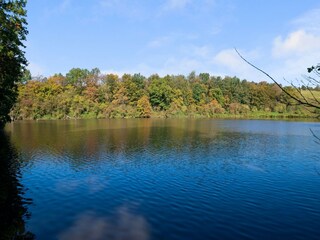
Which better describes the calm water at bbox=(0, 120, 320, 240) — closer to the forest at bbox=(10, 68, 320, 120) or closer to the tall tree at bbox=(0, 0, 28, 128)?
the tall tree at bbox=(0, 0, 28, 128)

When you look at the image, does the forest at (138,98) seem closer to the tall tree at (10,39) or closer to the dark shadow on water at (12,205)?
the tall tree at (10,39)

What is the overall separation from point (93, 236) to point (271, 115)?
12121 centimetres

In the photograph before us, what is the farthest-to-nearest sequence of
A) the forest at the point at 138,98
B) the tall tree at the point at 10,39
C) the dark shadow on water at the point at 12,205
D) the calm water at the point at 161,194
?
1. the forest at the point at 138,98
2. the tall tree at the point at 10,39
3. the calm water at the point at 161,194
4. the dark shadow on water at the point at 12,205

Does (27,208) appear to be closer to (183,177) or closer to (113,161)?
(183,177)

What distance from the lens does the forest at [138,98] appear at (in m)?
104

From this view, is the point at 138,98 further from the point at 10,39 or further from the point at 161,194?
the point at 161,194

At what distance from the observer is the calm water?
1356 centimetres

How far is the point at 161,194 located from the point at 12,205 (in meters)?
8.83

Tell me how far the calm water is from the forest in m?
75.1

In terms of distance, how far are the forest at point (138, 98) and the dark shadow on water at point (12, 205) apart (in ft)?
260

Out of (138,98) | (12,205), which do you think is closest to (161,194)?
(12,205)

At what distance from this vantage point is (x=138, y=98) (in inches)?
4857

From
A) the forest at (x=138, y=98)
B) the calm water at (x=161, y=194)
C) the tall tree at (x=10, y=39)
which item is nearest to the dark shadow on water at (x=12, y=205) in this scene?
the calm water at (x=161, y=194)

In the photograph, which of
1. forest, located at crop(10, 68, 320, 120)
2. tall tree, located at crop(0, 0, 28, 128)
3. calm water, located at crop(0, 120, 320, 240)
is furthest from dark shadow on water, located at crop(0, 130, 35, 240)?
forest, located at crop(10, 68, 320, 120)
